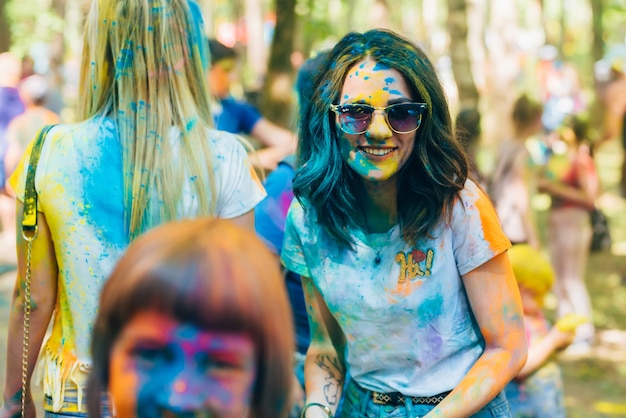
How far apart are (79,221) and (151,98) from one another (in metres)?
0.42

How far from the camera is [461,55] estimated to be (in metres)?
9.47

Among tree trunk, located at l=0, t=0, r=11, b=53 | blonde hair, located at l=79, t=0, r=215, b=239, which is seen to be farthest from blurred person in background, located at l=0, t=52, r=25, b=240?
blonde hair, located at l=79, t=0, r=215, b=239

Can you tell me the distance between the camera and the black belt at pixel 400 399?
254 cm

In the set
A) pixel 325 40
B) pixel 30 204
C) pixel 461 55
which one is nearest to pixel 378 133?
pixel 30 204

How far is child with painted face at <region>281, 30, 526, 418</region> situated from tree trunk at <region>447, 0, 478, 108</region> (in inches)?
241

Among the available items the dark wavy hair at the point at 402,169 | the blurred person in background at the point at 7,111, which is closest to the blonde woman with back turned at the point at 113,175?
the dark wavy hair at the point at 402,169

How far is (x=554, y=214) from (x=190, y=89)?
619 centimetres

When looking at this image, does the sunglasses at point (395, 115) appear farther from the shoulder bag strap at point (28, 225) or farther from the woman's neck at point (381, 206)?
the shoulder bag strap at point (28, 225)

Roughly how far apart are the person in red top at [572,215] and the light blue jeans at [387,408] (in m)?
5.72

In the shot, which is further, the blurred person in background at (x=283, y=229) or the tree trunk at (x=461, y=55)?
the tree trunk at (x=461, y=55)

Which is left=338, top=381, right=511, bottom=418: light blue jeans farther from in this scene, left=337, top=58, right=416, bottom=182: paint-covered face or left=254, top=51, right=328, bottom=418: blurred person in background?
left=254, top=51, right=328, bottom=418: blurred person in background

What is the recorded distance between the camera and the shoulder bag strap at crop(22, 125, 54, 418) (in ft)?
8.33

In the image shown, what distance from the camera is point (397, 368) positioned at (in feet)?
8.41

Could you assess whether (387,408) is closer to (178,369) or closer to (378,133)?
(378,133)
